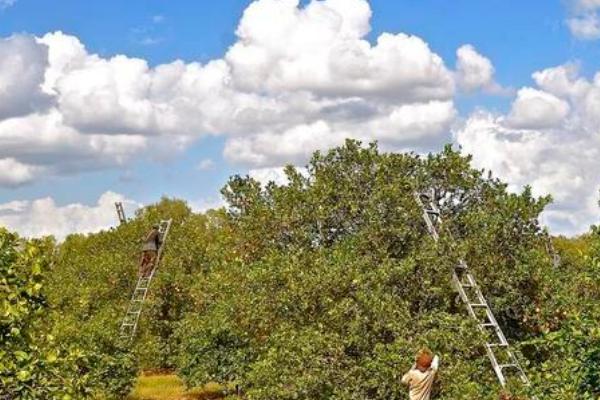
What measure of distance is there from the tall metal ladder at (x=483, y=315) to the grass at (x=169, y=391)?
16.2 meters

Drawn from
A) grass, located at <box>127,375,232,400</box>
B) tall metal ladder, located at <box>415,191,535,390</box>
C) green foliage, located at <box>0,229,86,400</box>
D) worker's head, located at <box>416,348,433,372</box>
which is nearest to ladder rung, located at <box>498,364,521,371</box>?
tall metal ladder, located at <box>415,191,535,390</box>

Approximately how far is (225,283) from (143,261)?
15.2 metres

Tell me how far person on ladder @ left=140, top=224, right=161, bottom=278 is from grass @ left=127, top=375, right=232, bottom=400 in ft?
17.2

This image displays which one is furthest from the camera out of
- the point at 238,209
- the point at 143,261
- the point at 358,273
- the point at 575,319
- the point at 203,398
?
the point at 143,261

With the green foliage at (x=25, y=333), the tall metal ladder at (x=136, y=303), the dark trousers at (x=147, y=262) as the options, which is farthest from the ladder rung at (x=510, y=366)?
the dark trousers at (x=147, y=262)

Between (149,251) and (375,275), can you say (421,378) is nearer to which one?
(375,275)

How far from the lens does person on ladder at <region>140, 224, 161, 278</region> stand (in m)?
39.3

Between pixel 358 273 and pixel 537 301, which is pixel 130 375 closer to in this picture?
pixel 358 273

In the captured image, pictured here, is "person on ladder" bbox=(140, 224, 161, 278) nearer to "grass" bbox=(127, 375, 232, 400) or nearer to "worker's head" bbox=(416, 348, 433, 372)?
"grass" bbox=(127, 375, 232, 400)

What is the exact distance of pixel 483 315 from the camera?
64.6 ft

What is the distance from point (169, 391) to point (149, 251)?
7.76 metres

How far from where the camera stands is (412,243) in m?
21.3

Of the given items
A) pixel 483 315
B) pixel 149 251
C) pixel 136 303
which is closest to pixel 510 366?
pixel 483 315

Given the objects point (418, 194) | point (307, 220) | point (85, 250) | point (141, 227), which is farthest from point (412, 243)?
point (85, 250)
